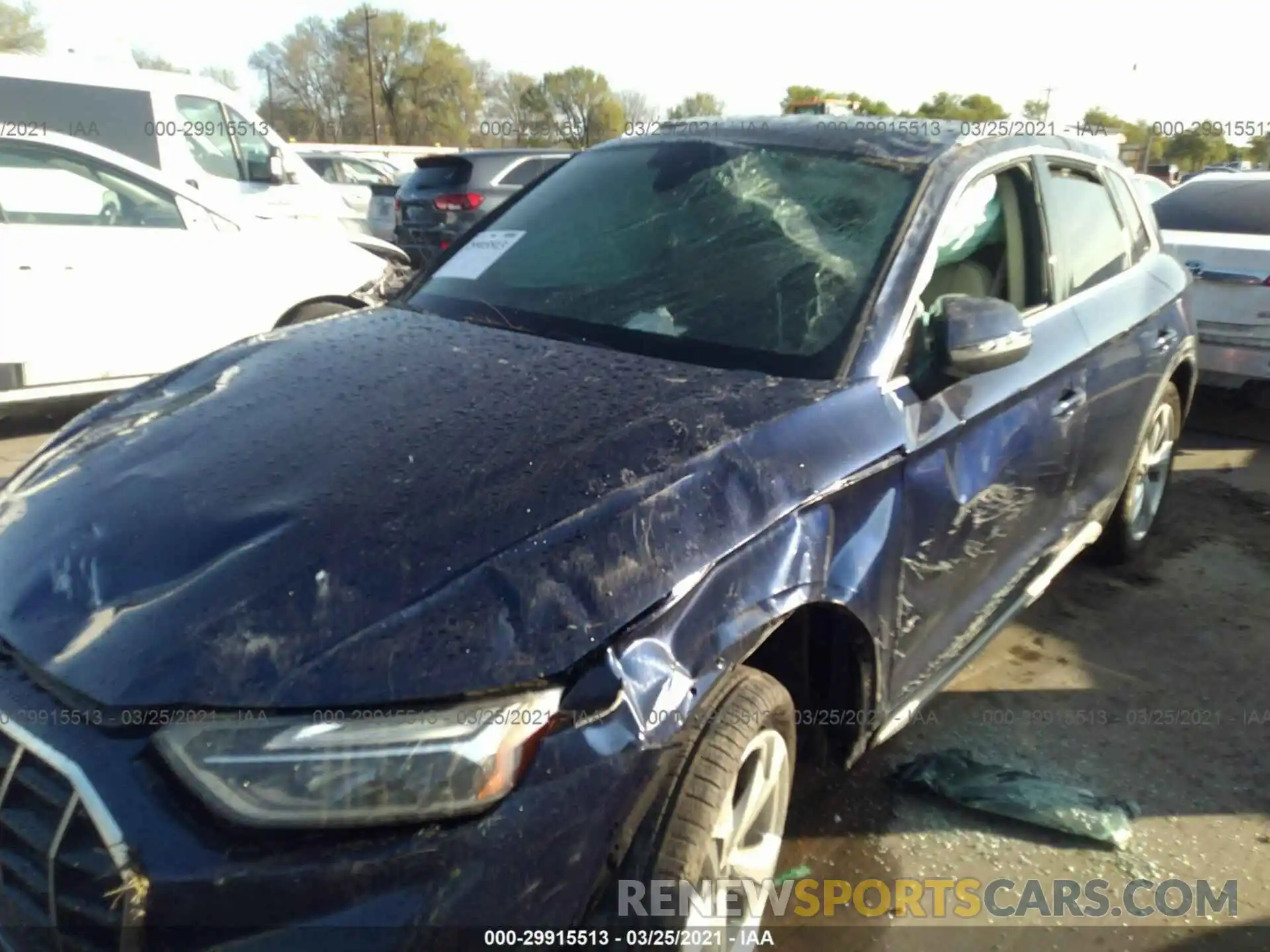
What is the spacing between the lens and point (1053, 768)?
301cm

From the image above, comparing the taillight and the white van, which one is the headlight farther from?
the taillight

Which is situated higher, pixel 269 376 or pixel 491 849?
pixel 269 376

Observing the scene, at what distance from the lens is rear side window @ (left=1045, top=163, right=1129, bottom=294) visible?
11.1 feet

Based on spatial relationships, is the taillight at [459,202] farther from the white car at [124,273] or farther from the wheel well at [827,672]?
the wheel well at [827,672]

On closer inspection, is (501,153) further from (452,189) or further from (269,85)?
(269,85)

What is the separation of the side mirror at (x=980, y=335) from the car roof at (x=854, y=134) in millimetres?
550

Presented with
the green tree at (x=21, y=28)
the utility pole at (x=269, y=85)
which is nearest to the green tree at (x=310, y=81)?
the utility pole at (x=269, y=85)

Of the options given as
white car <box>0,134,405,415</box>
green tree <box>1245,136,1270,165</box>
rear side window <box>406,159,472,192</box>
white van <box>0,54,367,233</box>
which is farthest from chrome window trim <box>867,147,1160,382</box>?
green tree <box>1245,136,1270,165</box>

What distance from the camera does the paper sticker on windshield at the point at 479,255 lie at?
10.3 ft

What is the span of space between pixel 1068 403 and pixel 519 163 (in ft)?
32.3

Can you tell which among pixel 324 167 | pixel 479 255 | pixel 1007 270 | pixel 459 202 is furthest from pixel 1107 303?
pixel 324 167

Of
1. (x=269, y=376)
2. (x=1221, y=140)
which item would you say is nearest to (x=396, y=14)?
(x=1221, y=140)

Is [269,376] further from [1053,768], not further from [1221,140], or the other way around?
[1221,140]

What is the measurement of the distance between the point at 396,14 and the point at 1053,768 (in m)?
62.1
